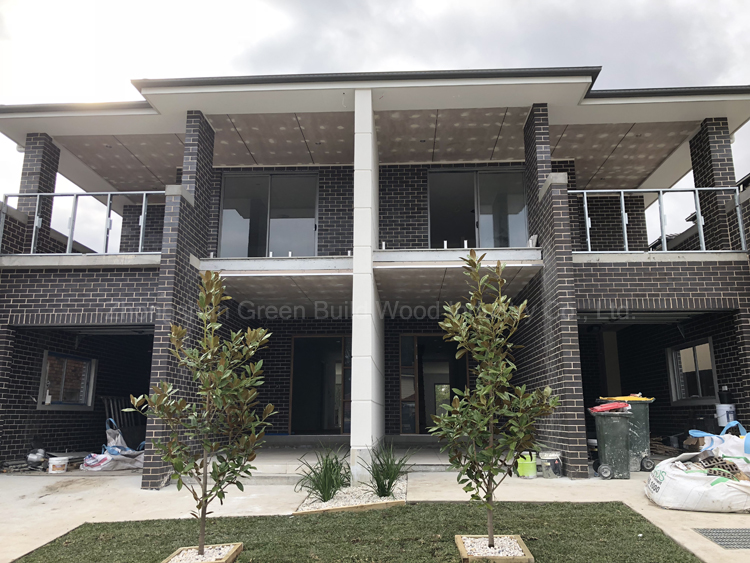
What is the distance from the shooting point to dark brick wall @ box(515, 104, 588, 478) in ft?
24.3

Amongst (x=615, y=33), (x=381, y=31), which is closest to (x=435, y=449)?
(x=381, y=31)

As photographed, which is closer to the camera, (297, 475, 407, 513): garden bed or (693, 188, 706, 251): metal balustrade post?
(297, 475, 407, 513): garden bed

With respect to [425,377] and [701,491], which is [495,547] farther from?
[425,377]

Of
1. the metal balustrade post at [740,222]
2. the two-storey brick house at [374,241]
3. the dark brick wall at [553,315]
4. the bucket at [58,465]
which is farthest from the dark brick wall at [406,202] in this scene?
the bucket at [58,465]

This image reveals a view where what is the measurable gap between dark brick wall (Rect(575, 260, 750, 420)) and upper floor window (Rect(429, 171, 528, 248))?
220 cm

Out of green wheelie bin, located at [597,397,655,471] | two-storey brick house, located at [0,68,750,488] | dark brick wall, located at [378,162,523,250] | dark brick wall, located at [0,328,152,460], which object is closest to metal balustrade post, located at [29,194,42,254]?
two-storey brick house, located at [0,68,750,488]

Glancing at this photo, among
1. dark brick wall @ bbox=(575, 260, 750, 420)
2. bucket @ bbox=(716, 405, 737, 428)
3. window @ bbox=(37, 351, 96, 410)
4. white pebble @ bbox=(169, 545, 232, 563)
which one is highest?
dark brick wall @ bbox=(575, 260, 750, 420)

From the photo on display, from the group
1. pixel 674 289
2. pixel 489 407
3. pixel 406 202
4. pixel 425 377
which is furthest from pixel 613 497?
pixel 406 202

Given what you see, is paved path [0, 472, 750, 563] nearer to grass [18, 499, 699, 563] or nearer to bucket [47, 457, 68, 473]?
grass [18, 499, 699, 563]

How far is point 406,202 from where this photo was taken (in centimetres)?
1120

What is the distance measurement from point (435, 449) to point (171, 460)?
301 inches

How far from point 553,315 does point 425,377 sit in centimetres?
503

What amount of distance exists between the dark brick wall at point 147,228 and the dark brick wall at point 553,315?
343 inches

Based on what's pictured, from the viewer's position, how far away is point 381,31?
15.0 m
